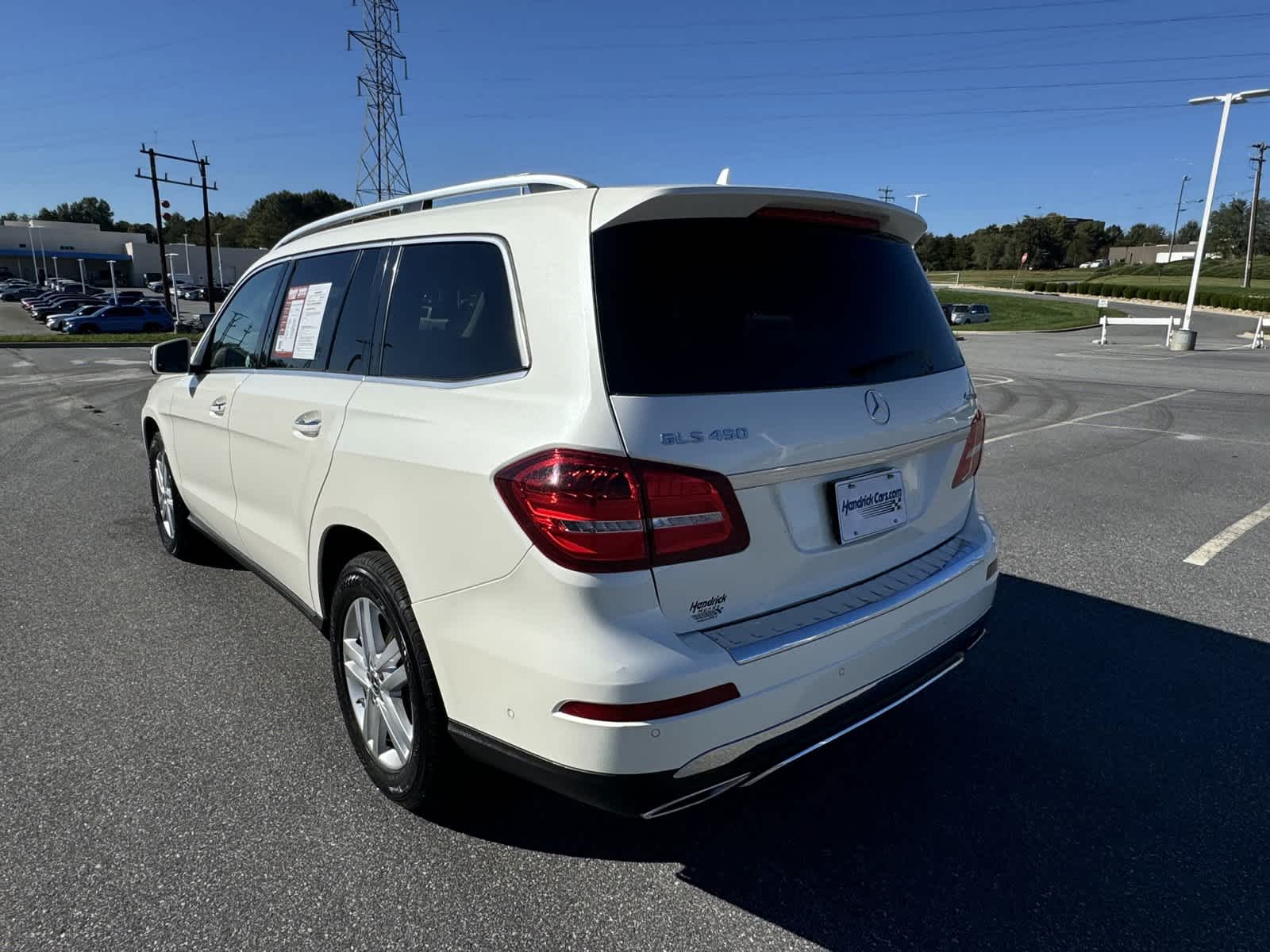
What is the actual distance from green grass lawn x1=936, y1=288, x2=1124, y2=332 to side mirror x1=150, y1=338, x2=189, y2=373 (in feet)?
118

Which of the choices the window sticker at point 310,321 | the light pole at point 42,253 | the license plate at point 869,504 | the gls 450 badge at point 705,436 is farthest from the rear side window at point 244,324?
the light pole at point 42,253

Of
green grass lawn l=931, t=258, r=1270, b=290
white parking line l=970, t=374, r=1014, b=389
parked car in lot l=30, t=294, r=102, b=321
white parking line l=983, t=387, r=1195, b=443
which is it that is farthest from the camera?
green grass lawn l=931, t=258, r=1270, b=290

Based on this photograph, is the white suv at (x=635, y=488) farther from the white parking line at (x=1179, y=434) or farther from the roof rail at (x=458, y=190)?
the white parking line at (x=1179, y=434)

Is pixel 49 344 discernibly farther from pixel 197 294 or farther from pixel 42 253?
pixel 42 253

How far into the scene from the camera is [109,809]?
8.72 feet

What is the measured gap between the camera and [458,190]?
2770 millimetres

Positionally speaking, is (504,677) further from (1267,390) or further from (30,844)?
(1267,390)

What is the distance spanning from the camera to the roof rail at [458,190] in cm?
247

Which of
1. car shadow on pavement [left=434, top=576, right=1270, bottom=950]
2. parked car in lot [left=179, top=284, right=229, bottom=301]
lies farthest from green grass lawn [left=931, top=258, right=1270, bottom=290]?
car shadow on pavement [left=434, top=576, right=1270, bottom=950]

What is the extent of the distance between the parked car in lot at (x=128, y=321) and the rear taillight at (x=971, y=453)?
43930 mm

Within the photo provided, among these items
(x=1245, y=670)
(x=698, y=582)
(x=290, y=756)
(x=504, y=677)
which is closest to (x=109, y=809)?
(x=290, y=756)

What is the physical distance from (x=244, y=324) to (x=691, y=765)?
3.10 metres

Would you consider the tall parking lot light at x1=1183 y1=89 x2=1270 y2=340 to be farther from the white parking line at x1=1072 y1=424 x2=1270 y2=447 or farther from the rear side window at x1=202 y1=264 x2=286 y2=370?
the rear side window at x1=202 y1=264 x2=286 y2=370

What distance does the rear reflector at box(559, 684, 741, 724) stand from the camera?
1.92m
